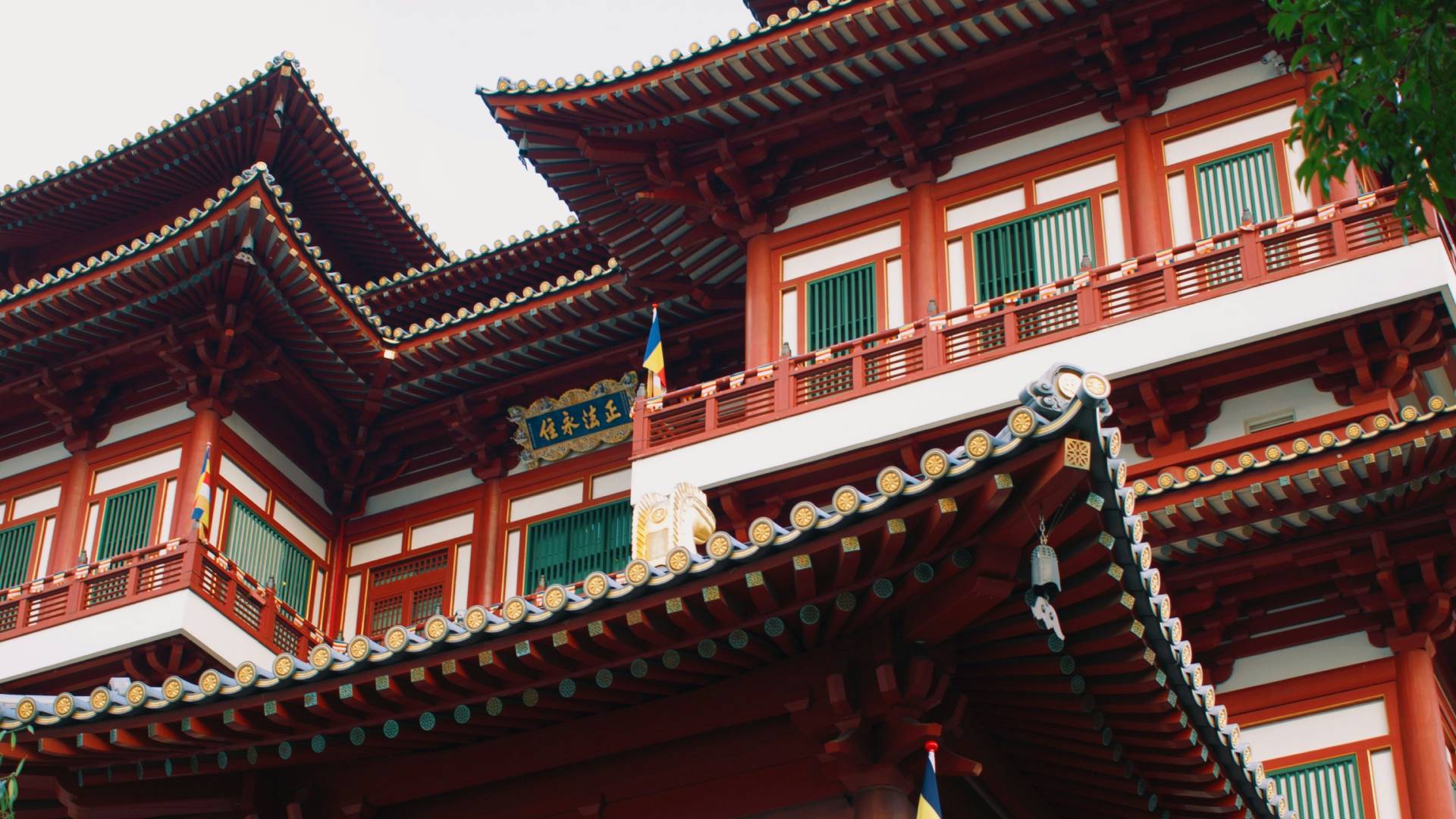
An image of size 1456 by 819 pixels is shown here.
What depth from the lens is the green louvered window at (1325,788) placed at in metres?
16.5

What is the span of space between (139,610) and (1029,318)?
10557mm

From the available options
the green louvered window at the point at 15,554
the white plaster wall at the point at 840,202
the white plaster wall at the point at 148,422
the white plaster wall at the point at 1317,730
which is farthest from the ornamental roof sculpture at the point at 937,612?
the green louvered window at the point at 15,554

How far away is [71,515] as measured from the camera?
944 inches

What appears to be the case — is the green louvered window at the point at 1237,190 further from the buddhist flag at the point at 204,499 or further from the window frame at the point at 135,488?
the window frame at the point at 135,488

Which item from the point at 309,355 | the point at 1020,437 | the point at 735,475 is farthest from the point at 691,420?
the point at 1020,437

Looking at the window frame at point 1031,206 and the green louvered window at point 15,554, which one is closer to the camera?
the window frame at point 1031,206

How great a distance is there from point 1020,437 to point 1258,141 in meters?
11.3

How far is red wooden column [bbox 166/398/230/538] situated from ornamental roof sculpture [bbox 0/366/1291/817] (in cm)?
1050

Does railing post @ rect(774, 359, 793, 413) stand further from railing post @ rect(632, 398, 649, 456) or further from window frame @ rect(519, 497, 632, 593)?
window frame @ rect(519, 497, 632, 593)

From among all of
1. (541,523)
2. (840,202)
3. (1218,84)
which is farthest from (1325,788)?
(541,523)

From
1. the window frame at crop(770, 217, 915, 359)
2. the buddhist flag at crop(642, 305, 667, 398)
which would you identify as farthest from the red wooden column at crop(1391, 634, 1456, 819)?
the buddhist flag at crop(642, 305, 667, 398)

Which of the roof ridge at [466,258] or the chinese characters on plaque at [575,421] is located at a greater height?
the roof ridge at [466,258]

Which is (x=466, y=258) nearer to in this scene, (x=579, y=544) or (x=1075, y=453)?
(x=579, y=544)

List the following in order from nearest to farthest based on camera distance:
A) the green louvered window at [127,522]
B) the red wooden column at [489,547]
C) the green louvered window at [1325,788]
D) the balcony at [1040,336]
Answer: the green louvered window at [1325,788] < the balcony at [1040,336] < the green louvered window at [127,522] < the red wooden column at [489,547]
